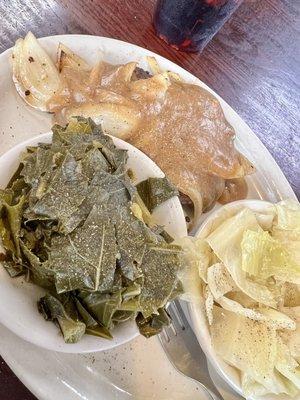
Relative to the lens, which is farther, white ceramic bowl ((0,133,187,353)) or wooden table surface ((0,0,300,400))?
wooden table surface ((0,0,300,400))

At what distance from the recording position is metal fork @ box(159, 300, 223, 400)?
5.08ft

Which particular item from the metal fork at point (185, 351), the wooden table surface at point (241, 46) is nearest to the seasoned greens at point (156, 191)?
the metal fork at point (185, 351)

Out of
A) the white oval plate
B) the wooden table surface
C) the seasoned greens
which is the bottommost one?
the white oval plate

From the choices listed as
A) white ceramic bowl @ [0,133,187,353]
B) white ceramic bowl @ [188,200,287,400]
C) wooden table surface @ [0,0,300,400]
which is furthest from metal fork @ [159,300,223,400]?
wooden table surface @ [0,0,300,400]

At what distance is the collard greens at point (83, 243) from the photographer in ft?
4.37

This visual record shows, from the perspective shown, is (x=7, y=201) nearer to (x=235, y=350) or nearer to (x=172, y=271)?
(x=172, y=271)

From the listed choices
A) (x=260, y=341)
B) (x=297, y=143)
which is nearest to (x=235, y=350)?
(x=260, y=341)

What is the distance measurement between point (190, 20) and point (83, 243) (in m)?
0.93

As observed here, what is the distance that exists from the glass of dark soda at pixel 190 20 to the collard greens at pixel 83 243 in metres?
0.68

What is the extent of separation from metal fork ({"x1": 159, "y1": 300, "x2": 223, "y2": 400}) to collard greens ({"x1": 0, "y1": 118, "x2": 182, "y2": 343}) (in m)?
0.13

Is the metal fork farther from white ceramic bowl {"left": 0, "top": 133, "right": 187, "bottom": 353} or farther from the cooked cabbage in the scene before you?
white ceramic bowl {"left": 0, "top": 133, "right": 187, "bottom": 353}

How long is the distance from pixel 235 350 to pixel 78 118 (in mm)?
754

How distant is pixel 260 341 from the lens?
62.2 inches

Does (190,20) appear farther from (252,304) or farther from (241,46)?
(252,304)
